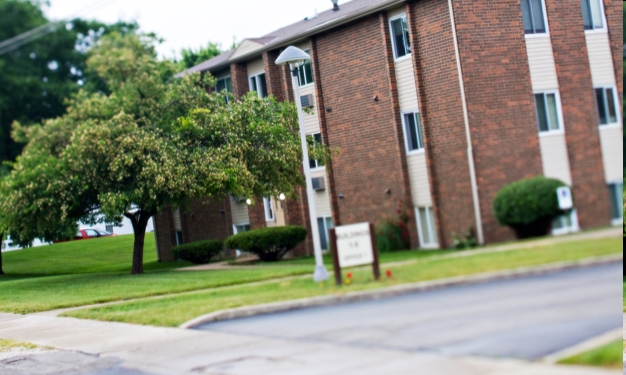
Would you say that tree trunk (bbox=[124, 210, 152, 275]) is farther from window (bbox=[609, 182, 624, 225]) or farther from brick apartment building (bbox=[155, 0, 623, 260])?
window (bbox=[609, 182, 624, 225])

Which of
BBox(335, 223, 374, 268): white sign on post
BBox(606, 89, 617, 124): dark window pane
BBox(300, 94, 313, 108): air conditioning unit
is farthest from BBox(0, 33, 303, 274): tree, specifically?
BBox(606, 89, 617, 124): dark window pane

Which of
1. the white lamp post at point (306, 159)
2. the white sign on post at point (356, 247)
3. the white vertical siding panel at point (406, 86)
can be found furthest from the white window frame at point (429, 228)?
the white lamp post at point (306, 159)

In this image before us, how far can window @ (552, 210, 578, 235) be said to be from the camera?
139 inches

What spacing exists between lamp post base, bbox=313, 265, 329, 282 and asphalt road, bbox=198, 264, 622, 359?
15.1 inches

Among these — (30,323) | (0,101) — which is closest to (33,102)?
(0,101)

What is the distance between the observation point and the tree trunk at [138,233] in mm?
8070

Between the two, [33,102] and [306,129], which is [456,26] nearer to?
[306,129]

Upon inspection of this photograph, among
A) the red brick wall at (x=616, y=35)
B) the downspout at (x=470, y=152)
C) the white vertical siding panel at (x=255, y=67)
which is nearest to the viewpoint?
the red brick wall at (x=616, y=35)

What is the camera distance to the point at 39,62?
35.8 feet

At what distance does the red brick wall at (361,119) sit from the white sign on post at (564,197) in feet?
4.23

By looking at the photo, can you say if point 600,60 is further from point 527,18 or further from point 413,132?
point 413,132

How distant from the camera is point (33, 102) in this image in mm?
13023

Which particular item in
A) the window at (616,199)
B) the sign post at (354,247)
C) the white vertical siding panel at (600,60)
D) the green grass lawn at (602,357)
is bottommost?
the green grass lawn at (602,357)

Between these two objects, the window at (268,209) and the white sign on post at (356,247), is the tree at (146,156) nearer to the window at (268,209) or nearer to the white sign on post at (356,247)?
the window at (268,209)
